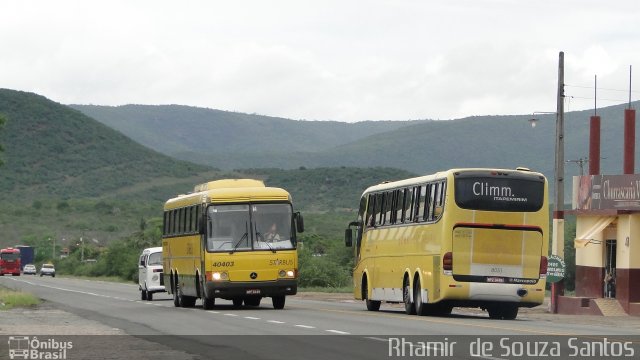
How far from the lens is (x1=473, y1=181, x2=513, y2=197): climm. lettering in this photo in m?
31.9

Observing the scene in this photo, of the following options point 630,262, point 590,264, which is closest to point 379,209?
point 630,262

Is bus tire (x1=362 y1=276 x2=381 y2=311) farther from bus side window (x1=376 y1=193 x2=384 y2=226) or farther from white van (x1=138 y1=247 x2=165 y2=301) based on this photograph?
white van (x1=138 y1=247 x2=165 y2=301)

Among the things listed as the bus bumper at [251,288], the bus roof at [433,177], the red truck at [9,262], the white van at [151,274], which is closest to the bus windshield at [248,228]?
the bus bumper at [251,288]

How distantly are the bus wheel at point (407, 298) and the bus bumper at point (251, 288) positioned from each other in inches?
120

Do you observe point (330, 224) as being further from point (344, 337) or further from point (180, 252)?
point (344, 337)

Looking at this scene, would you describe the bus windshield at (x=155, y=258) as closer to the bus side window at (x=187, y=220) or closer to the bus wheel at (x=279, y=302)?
the bus side window at (x=187, y=220)

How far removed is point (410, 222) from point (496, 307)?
9.76 feet

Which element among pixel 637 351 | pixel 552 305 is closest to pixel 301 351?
pixel 637 351

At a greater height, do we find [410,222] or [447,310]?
[410,222]

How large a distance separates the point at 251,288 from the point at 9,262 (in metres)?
90.3

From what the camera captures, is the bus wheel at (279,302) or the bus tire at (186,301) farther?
the bus tire at (186,301)

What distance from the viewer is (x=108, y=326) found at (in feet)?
96.3

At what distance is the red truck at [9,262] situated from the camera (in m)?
121

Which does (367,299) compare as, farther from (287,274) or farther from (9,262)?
(9,262)
